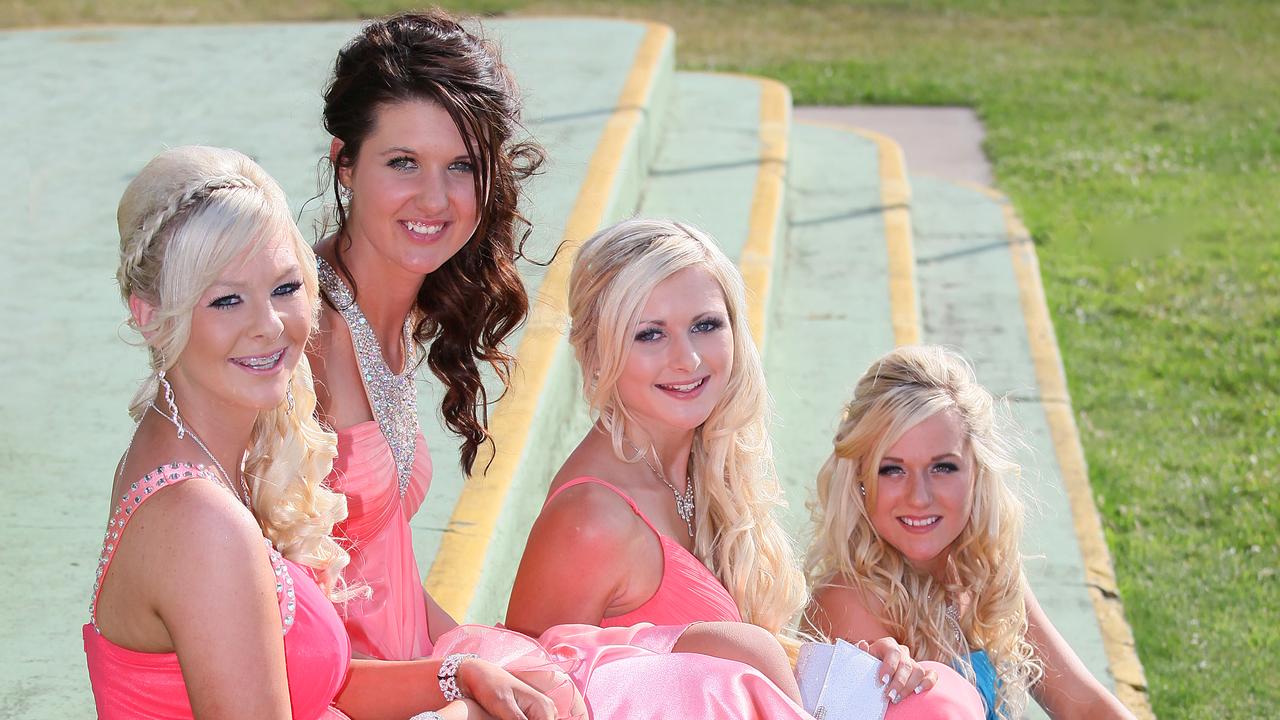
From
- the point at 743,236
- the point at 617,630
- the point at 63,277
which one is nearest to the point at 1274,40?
the point at 743,236

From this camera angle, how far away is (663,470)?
3.19 m

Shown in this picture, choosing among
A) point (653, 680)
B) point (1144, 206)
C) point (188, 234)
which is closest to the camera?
point (188, 234)

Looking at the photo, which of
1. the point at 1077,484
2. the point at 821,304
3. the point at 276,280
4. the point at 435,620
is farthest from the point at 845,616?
the point at 821,304

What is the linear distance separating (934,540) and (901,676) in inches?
21.7

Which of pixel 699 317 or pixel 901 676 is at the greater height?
pixel 699 317

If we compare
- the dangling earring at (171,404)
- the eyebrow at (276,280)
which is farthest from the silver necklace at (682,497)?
the dangling earring at (171,404)

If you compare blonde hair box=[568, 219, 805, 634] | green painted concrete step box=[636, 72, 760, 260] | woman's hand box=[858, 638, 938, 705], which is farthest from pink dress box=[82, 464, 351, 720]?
green painted concrete step box=[636, 72, 760, 260]

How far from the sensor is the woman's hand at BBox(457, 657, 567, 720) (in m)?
2.41

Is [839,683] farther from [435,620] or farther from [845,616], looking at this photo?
[435,620]

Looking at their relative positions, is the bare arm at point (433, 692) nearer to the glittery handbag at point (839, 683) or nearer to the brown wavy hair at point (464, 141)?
the glittery handbag at point (839, 683)

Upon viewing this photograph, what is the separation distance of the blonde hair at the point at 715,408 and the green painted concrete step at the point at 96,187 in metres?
0.80

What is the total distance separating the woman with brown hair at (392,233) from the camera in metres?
3.00

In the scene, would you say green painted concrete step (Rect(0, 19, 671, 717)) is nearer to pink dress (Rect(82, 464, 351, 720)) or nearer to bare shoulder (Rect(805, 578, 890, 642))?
pink dress (Rect(82, 464, 351, 720))

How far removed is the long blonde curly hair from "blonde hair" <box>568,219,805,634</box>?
0.19m
